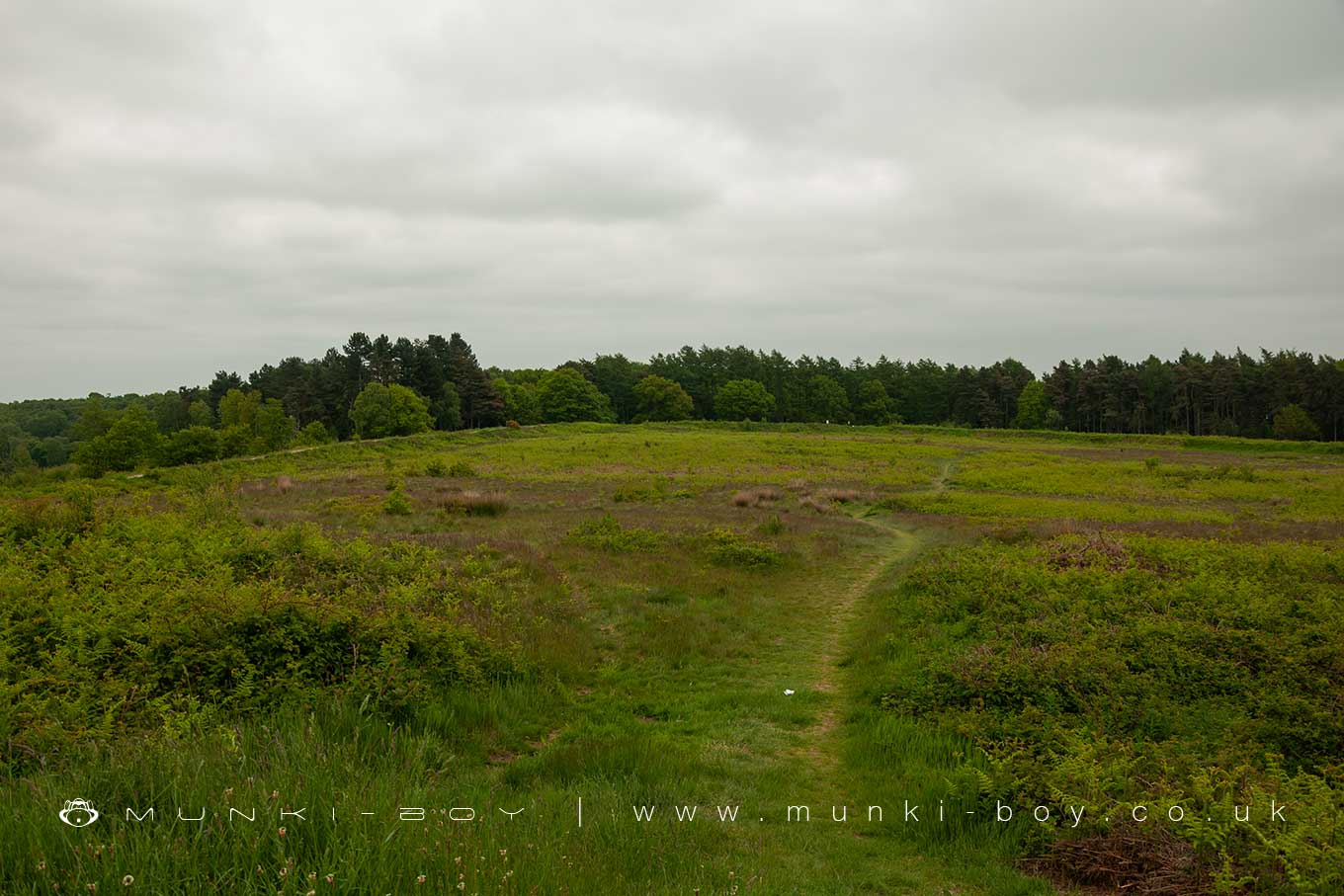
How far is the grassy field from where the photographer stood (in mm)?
4523

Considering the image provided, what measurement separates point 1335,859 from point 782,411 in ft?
401

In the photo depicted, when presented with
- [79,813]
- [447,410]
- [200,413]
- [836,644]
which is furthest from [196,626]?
[200,413]

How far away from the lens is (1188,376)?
98438mm

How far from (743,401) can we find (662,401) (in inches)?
591

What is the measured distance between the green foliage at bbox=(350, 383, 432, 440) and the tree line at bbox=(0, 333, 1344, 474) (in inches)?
7.5

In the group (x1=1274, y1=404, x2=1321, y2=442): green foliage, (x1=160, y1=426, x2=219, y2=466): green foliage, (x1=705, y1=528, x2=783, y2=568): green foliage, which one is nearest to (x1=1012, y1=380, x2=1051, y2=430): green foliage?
(x1=1274, y1=404, x2=1321, y2=442): green foliage

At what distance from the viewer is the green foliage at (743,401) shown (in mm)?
121125

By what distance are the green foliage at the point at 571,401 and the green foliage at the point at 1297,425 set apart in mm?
96823

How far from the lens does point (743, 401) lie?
12119cm

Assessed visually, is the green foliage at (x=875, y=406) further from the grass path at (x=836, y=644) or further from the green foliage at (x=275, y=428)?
the grass path at (x=836, y=644)

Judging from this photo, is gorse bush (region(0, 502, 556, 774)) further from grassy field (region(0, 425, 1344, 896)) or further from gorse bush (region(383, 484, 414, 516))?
gorse bush (region(383, 484, 414, 516))

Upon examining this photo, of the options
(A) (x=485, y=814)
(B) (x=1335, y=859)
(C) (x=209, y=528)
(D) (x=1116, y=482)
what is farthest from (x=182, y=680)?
(D) (x=1116, y=482)

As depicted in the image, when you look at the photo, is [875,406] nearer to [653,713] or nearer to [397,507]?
[397,507]

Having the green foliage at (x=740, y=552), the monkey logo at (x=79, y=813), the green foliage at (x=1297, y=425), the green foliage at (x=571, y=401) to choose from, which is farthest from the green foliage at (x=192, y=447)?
the green foliage at (x=1297, y=425)
